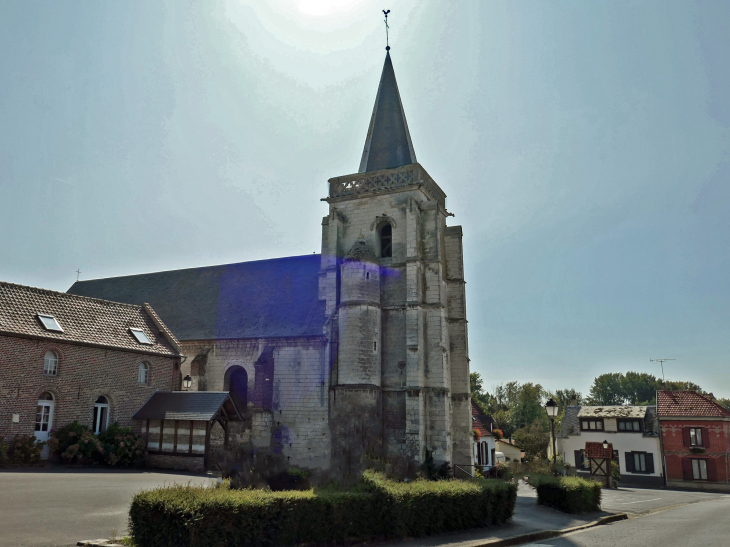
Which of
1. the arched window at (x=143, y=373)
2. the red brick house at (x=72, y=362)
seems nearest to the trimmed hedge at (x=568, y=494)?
the red brick house at (x=72, y=362)

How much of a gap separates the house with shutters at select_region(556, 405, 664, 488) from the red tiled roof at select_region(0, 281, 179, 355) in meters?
33.0

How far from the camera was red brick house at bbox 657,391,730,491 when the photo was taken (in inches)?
1592

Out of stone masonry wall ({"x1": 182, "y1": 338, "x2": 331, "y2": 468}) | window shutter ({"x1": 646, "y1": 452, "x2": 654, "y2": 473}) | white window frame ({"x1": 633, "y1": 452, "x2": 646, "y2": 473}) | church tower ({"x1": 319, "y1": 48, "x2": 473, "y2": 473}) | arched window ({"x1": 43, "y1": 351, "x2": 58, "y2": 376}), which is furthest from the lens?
white window frame ({"x1": 633, "y1": 452, "x2": 646, "y2": 473})

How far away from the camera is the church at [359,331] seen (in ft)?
80.4

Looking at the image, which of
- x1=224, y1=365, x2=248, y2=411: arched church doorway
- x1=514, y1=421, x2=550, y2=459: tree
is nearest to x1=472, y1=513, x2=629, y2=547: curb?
x1=224, y1=365, x2=248, y2=411: arched church doorway

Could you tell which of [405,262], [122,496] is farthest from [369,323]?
[122,496]

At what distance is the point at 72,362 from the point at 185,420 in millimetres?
5020

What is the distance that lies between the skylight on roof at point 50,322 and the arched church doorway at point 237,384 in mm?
8025

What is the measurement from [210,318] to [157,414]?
7.11m

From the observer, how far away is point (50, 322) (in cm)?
2181

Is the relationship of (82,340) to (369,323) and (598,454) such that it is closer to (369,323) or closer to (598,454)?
(369,323)

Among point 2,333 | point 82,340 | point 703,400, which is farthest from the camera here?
point 703,400

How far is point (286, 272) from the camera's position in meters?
30.5

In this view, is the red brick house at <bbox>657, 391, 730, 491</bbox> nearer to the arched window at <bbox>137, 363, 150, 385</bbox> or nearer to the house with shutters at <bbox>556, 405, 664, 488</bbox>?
the house with shutters at <bbox>556, 405, 664, 488</bbox>
